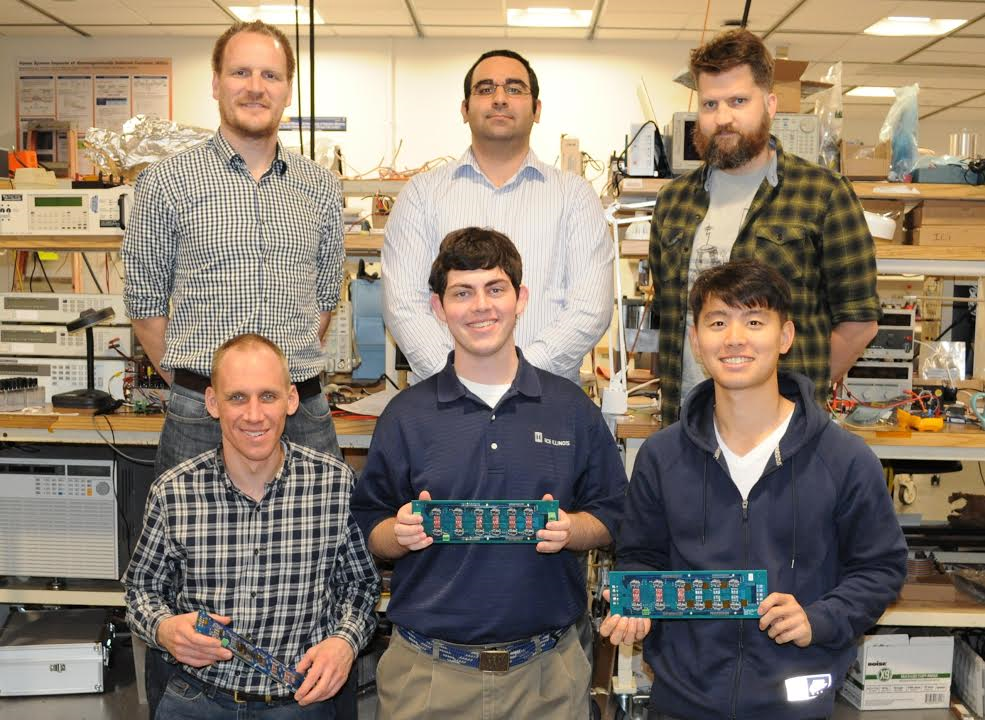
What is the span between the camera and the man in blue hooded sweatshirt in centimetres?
156

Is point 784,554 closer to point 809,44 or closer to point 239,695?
point 239,695

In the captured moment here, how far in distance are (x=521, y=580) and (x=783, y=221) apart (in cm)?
109

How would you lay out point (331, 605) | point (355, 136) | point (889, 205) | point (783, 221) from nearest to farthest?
point (331, 605) < point (783, 221) < point (889, 205) < point (355, 136)

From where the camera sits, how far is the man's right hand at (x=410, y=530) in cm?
157

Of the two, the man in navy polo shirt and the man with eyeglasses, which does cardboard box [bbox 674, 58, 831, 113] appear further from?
the man in navy polo shirt

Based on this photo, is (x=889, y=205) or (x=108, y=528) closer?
(x=108, y=528)

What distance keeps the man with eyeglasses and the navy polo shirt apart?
43 centimetres

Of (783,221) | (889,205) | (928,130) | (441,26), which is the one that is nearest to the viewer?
(783,221)

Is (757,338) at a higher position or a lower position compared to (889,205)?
lower

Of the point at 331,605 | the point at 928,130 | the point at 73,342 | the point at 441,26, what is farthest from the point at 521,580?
the point at 928,130

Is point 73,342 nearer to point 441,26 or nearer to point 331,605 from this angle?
point 331,605

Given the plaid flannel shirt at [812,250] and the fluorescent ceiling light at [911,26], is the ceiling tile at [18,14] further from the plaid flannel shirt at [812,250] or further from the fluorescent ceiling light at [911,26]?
the fluorescent ceiling light at [911,26]

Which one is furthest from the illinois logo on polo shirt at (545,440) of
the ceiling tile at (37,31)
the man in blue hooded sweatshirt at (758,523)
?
the ceiling tile at (37,31)

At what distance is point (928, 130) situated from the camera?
9.59 m
